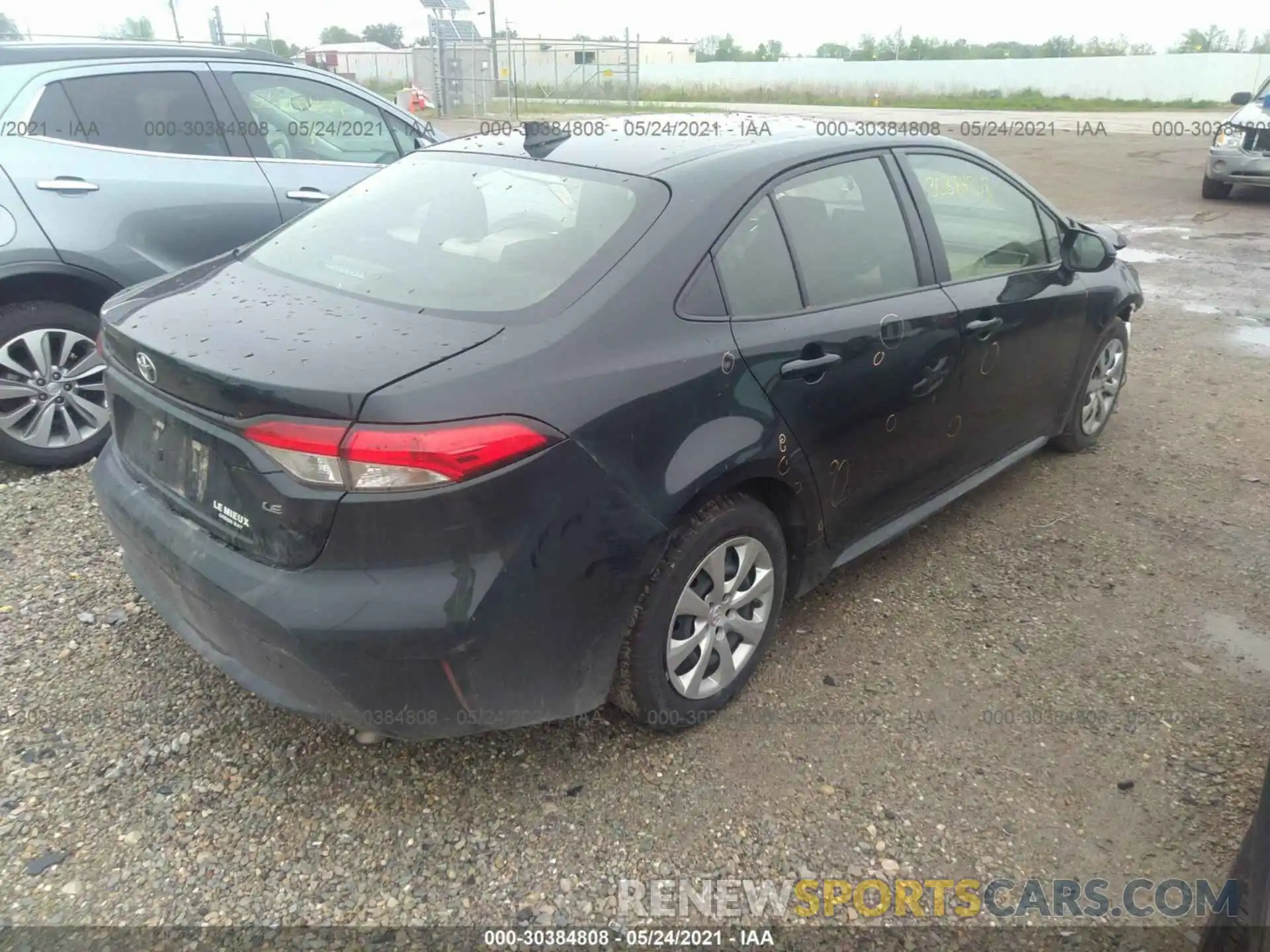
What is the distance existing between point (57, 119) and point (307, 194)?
1126 millimetres

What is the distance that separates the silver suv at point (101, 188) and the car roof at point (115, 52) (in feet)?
0.03

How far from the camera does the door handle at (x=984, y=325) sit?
3.42 m

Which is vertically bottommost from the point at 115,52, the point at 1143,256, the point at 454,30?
the point at 1143,256

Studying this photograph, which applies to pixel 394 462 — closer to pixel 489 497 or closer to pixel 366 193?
pixel 489 497

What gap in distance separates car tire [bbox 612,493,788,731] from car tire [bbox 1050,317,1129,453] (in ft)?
7.93

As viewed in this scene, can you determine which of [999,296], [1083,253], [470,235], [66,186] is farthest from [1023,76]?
[470,235]

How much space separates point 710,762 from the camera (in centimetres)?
271

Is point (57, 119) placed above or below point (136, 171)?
above

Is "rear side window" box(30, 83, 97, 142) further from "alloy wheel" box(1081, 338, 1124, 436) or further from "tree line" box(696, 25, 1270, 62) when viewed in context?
"tree line" box(696, 25, 1270, 62)

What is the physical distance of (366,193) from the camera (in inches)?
126

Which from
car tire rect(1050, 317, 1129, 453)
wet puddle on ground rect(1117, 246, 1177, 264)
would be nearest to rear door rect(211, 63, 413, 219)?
car tire rect(1050, 317, 1129, 453)

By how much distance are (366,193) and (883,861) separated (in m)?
2.61

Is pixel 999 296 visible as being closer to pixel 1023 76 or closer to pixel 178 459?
pixel 178 459

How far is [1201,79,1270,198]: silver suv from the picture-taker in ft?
40.2
